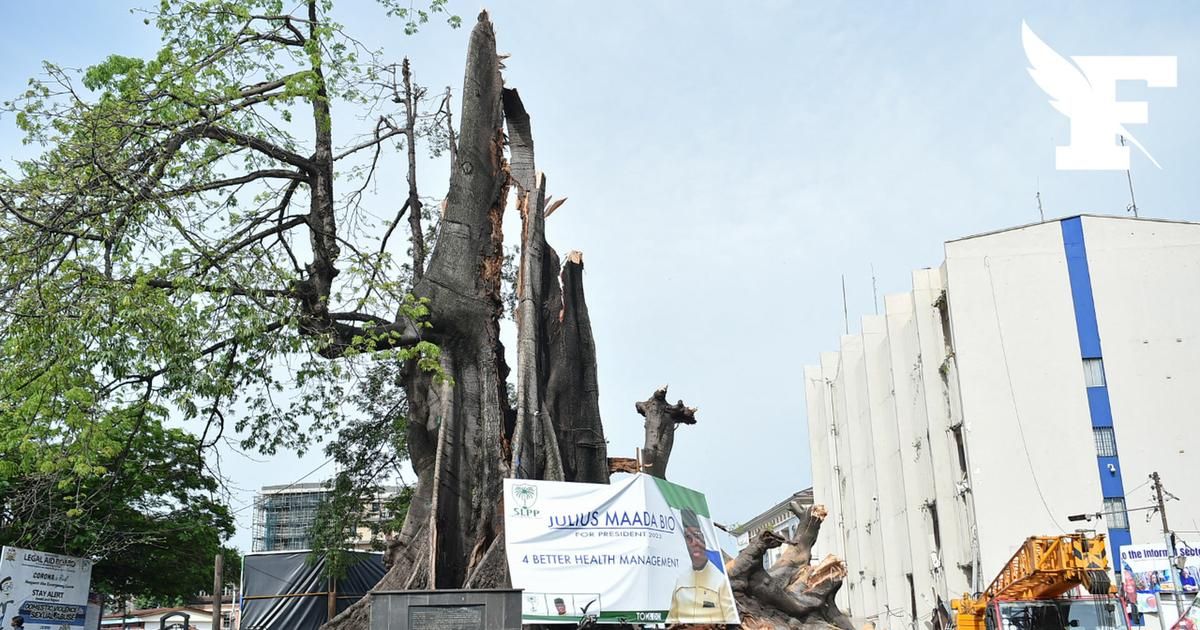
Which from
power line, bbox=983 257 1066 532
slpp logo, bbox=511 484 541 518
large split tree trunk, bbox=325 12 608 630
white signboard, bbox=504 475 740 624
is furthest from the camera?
power line, bbox=983 257 1066 532

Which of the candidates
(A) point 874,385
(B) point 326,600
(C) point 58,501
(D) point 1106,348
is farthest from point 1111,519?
(C) point 58,501

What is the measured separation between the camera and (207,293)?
12.0m

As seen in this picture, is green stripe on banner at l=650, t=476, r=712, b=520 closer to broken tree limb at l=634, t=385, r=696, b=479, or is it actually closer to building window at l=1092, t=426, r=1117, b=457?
broken tree limb at l=634, t=385, r=696, b=479

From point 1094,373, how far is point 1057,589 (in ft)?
53.6

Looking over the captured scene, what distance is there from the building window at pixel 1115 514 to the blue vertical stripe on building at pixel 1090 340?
97 mm

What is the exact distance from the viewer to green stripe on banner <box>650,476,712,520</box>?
12.1 metres

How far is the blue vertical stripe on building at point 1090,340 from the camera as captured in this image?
104 feet

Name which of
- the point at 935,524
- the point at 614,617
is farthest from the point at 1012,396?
the point at 614,617

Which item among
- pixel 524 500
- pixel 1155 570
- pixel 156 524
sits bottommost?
pixel 1155 570

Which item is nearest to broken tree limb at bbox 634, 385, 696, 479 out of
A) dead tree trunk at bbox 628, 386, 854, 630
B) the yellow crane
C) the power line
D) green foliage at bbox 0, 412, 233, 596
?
dead tree trunk at bbox 628, 386, 854, 630

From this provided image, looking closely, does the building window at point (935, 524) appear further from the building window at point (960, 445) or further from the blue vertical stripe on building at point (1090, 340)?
the blue vertical stripe on building at point (1090, 340)

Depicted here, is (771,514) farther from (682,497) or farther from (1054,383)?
(682,497)

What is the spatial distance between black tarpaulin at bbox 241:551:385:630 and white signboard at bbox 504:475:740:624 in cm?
1116

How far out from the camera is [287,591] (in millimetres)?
21422
